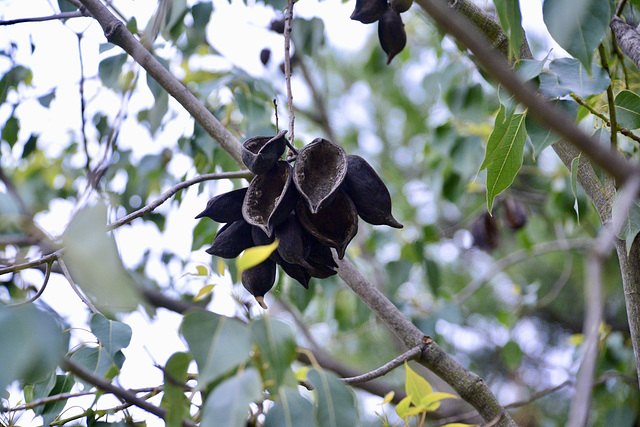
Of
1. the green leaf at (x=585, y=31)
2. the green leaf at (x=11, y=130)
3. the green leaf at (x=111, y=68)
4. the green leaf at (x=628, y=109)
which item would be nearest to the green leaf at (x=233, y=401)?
the green leaf at (x=585, y=31)

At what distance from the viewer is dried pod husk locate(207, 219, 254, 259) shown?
0.83m

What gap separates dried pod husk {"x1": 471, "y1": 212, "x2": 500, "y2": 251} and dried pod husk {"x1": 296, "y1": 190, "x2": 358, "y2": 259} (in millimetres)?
1703

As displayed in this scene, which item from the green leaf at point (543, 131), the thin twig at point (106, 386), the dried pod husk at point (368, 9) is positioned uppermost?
the green leaf at point (543, 131)

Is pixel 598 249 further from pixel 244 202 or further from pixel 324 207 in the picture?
pixel 244 202

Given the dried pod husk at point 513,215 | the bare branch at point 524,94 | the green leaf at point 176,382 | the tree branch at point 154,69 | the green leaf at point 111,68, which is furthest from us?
the dried pod husk at point 513,215

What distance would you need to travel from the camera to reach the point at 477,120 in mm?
1803

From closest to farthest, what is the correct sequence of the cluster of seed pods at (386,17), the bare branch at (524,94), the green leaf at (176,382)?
the bare branch at (524,94) < the green leaf at (176,382) < the cluster of seed pods at (386,17)

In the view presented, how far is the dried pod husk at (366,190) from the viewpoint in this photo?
0.82 metres

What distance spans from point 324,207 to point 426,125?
286 centimetres

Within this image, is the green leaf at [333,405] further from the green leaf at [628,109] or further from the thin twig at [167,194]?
the green leaf at [628,109]

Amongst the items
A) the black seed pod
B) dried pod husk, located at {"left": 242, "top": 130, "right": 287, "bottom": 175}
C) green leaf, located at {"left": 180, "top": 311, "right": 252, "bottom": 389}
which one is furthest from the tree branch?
the black seed pod

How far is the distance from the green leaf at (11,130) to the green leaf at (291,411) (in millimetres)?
1432

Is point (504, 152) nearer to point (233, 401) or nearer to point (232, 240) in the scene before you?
point (232, 240)

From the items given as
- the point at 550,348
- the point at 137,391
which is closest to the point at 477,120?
the point at 137,391
